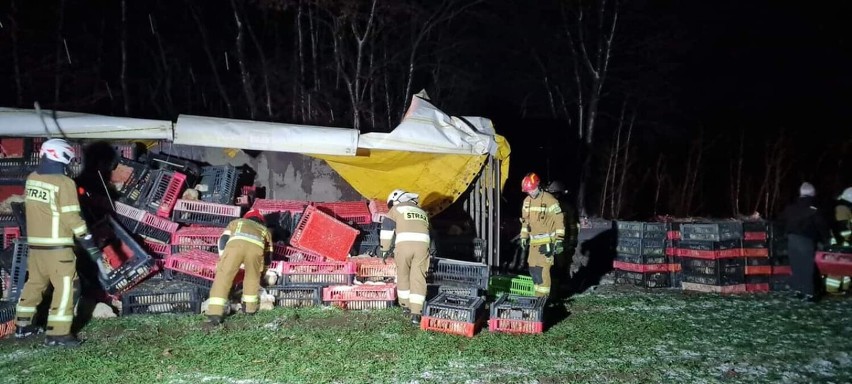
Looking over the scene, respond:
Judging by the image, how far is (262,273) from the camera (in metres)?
8.02

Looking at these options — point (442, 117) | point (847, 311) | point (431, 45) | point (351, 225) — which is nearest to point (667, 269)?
point (847, 311)

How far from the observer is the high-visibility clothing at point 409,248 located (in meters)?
7.56

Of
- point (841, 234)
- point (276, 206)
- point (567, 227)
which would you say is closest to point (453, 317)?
point (567, 227)

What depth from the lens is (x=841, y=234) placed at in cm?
998

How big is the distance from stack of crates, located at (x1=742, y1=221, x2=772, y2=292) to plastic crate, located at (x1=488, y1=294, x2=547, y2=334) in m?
4.78

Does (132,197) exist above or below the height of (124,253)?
above

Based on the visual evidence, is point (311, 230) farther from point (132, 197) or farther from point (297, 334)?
point (132, 197)

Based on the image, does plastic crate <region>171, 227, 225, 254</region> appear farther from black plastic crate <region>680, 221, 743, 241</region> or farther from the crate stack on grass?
black plastic crate <region>680, 221, 743, 241</region>

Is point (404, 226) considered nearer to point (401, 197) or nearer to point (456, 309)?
point (401, 197)

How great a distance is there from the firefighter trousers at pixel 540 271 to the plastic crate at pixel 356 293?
209 cm

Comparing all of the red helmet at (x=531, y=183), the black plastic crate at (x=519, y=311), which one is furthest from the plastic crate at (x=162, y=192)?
the red helmet at (x=531, y=183)

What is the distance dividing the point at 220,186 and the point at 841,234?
10.5 meters

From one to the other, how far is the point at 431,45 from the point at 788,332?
54.3 ft

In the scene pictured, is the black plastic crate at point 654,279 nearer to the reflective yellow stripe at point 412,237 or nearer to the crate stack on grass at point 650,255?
the crate stack on grass at point 650,255
